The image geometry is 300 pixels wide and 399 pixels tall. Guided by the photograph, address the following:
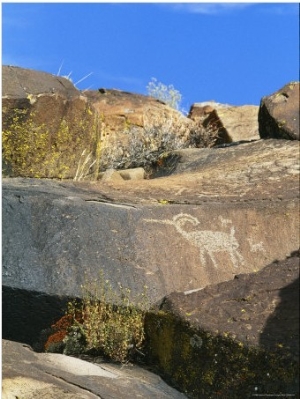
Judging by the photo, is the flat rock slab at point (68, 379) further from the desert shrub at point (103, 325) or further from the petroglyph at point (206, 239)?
the petroglyph at point (206, 239)

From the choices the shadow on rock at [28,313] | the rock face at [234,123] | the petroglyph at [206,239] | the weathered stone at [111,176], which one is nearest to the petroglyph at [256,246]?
the petroglyph at [206,239]

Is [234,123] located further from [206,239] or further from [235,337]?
[235,337]

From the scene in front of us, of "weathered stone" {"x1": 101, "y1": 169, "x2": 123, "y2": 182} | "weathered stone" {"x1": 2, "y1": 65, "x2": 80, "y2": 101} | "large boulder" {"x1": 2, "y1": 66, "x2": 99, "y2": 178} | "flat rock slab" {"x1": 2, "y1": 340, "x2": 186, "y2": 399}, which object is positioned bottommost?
"flat rock slab" {"x1": 2, "y1": 340, "x2": 186, "y2": 399}

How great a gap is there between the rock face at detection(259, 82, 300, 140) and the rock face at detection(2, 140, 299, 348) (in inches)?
73.4

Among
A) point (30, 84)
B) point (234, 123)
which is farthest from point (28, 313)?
point (234, 123)

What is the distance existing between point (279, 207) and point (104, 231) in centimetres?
153

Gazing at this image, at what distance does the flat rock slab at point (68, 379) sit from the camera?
16.4 feet

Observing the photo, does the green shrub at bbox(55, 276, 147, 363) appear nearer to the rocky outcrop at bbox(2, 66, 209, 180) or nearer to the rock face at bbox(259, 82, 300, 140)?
the rocky outcrop at bbox(2, 66, 209, 180)

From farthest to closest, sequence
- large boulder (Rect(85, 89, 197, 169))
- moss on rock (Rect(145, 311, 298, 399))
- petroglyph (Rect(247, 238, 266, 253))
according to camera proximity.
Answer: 1. large boulder (Rect(85, 89, 197, 169))
2. petroglyph (Rect(247, 238, 266, 253))
3. moss on rock (Rect(145, 311, 298, 399))

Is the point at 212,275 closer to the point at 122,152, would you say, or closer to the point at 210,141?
the point at 122,152

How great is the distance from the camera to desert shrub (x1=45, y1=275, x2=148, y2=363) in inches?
237

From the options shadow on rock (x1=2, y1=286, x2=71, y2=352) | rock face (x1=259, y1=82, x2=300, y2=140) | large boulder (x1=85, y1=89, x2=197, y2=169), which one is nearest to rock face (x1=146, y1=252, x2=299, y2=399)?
shadow on rock (x1=2, y1=286, x2=71, y2=352)

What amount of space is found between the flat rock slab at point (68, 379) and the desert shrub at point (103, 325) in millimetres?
185

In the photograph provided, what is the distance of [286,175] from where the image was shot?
8.26 meters
